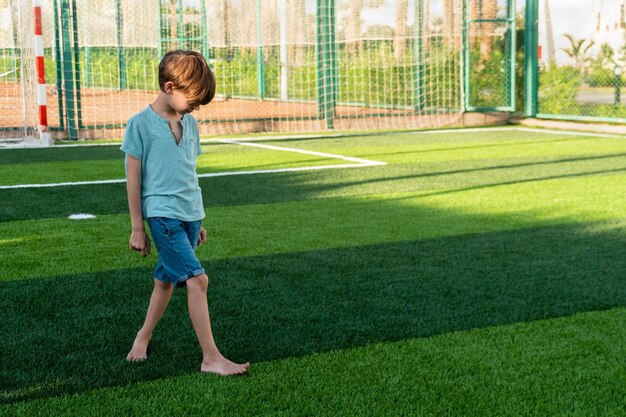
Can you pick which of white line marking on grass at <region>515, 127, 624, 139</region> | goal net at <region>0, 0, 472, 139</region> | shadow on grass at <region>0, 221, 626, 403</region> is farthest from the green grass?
goal net at <region>0, 0, 472, 139</region>

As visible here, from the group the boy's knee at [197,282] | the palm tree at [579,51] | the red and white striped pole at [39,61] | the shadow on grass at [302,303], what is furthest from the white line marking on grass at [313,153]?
the boy's knee at [197,282]

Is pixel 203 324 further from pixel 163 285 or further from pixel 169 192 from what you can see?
pixel 169 192

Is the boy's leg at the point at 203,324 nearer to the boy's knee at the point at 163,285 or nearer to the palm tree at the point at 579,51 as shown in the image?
the boy's knee at the point at 163,285

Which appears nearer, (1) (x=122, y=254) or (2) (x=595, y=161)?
(1) (x=122, y=254)

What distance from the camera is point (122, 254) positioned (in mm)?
5367

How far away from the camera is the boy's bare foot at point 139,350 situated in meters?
3.44

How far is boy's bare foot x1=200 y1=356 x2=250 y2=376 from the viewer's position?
3283 mm

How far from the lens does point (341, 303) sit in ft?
14.0

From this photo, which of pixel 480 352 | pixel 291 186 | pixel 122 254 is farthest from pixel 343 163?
pixel 480 352

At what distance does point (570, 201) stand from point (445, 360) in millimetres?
4240

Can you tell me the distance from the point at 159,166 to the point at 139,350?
0.71m

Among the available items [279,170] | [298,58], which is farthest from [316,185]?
[298,58]

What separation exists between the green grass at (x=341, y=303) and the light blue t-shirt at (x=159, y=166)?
1.93 feet

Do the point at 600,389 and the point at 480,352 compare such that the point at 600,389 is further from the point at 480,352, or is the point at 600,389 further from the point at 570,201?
the point at 570,201
